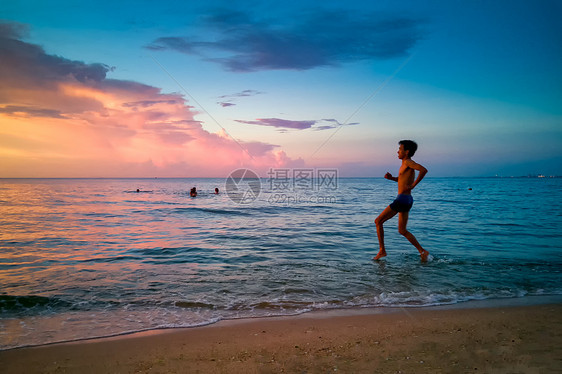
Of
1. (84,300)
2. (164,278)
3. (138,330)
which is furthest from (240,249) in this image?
(138,330)

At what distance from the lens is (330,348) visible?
3777 millimetres

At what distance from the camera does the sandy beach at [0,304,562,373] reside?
3.35m

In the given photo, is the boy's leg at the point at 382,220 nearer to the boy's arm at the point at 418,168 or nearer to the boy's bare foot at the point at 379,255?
the boy's bare foot at the point at 379,255

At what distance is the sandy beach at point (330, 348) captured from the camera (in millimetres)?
3350

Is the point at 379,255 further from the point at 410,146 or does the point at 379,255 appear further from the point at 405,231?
the point at 410,146

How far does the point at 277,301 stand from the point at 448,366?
9.59 feet

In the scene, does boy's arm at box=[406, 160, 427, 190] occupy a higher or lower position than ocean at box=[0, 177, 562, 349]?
higher

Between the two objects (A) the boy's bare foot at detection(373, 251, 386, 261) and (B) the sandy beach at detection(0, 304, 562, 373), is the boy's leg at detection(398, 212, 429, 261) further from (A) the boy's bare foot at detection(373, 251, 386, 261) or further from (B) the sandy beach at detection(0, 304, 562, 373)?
(B) the sandy beach at detection(0, 304, 562, 373)

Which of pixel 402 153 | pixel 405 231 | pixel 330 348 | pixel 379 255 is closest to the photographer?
pixel 330 348

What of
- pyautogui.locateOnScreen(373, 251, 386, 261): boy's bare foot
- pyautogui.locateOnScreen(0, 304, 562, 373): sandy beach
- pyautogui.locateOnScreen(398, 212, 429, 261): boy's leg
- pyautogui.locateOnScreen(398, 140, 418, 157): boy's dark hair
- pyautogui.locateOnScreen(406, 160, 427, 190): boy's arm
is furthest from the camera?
pyautogui.locateOnScreen(373, 251, 386, 261): boy's bare foot

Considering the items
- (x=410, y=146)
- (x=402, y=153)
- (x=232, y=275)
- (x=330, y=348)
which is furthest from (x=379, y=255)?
(x=330, y=348)

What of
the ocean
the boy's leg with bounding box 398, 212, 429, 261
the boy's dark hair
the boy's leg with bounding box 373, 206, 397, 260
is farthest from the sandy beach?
the boy's dark hair

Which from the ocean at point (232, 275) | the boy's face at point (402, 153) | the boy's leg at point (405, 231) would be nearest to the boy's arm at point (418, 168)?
the boy's face at point (402, 153)

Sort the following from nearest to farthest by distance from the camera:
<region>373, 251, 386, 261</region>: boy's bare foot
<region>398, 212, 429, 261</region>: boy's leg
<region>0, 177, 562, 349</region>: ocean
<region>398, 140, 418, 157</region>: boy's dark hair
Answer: <region>0, 177, 562, 349</region>: ocean
<region>398, 140, 418, 157</region>: boy's dark hair
<region>398, 212, 429, 261</region>: boy's leg
<region>373, 251, 386, 261</region>: boy's bare foot
